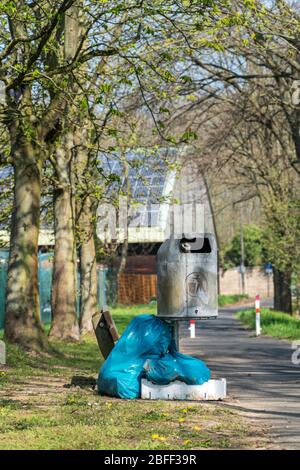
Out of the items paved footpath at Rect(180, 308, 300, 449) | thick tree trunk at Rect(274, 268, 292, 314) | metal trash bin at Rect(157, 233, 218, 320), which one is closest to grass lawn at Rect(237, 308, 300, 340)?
paved footpath at Rect(180, 308, 300, 449)

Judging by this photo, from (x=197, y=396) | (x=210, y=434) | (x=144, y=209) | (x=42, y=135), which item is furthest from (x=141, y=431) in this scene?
(x=144, y=209)

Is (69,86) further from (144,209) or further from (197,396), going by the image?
(144,209)

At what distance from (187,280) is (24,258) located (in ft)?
22.2

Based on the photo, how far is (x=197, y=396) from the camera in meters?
13.1

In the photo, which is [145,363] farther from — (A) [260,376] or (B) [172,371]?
(A) [260,376]

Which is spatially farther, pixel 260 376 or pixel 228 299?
pixel 228 299

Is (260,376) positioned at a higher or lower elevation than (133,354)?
lower

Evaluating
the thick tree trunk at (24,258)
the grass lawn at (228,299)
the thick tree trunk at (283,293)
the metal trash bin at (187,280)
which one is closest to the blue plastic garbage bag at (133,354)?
the metal trash bin at (187,280)

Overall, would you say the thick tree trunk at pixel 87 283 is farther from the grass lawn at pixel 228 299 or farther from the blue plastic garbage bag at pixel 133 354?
the grass lawn at pixel 228 299

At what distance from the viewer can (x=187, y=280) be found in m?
13.3

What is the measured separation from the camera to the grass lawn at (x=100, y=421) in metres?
9.45

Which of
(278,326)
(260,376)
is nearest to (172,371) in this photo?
(260,376)

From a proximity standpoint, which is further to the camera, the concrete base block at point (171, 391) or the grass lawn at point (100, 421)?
the concrete base block at point (171, 391)
